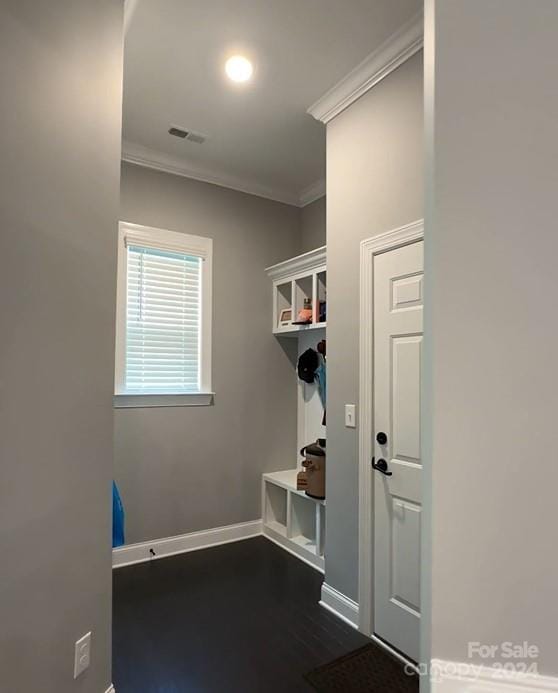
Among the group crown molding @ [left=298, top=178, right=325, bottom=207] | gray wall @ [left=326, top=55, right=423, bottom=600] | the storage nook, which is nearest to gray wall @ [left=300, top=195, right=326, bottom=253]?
crown molding @ [left=298, top=178, right=325, bottom=207]

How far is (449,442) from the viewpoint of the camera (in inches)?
36.9

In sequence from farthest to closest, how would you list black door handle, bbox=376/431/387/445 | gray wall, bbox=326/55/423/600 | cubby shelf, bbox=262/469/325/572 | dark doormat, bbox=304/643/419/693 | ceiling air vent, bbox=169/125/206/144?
cubby shelf, bbox=262/469/325/572 → ceiling air vent, bbox=169/125/206/144 → black door handle, bbox=376/431/387/445 → gray wall, bbox=326/55/423/600 → dark doormat, bbox=304/643/419/693

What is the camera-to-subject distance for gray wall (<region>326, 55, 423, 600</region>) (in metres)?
2.19

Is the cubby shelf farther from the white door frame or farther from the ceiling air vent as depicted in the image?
the ceiling air vent

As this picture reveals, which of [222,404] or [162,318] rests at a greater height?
[162,318]

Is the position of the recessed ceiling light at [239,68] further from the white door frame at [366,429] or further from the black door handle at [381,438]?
the black door handle at [381,438]

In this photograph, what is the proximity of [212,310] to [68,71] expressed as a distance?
2229 mm

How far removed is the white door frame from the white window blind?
1.61 m

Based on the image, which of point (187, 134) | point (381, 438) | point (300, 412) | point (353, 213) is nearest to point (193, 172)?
point (187, 134)

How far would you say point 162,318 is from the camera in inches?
132

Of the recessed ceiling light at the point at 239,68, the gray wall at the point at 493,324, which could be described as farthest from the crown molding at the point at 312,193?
the gray wall at the point at 493,324

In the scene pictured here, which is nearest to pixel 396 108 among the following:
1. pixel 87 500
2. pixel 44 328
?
pixel 44 328

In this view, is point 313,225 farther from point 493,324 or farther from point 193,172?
point 493,324

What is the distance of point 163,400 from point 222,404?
525 millimetres
